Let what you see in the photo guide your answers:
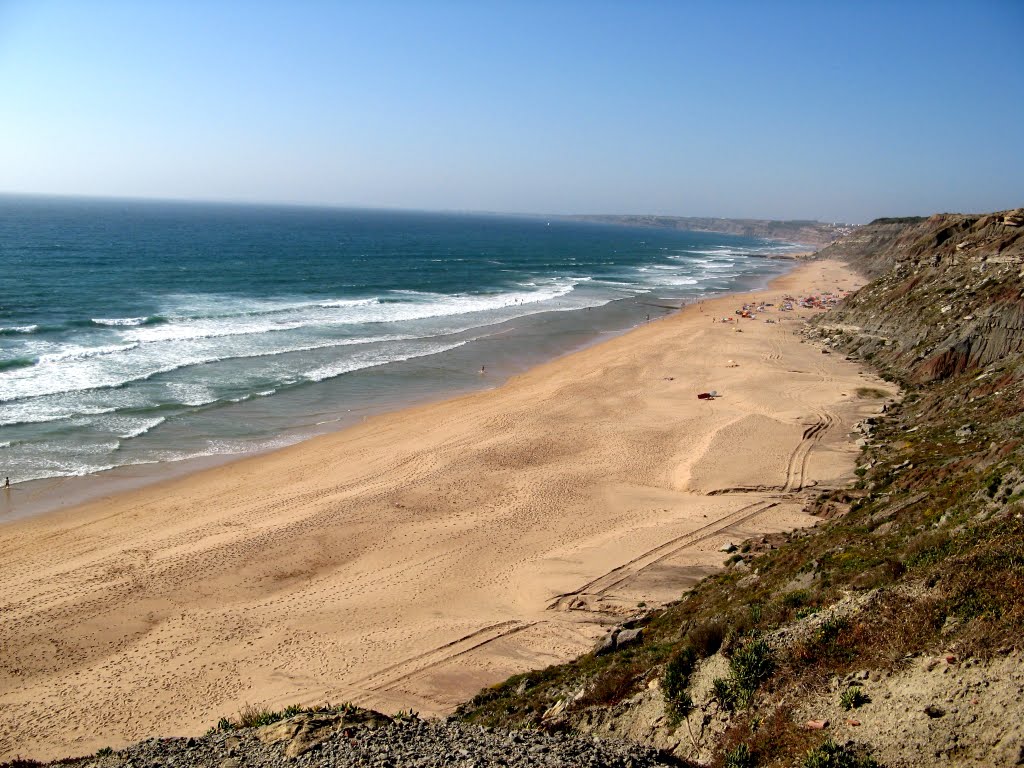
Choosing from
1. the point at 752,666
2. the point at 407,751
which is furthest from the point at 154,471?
the point at 752,666

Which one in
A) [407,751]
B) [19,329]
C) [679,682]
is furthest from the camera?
[19,329]

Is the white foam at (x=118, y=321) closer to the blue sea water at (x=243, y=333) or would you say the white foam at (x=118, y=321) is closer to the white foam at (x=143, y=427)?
the blue sea water at (x=243, y=333)

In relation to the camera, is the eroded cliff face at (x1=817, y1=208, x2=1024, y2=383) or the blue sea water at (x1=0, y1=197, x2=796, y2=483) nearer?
the blue sea water at (x1=0, y1=197, x2=796, y2=483)

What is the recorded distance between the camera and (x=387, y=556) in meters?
18.5

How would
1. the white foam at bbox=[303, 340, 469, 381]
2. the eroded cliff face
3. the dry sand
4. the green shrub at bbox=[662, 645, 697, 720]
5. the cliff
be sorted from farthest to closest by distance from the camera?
the white foam at bbox=[303, 340, 469, 381] → the eroded cliff face → the dry sand → the green shrub at bbox=[662, 645, 697, 720] → the cliff

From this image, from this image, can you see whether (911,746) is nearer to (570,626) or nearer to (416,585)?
(570,626)

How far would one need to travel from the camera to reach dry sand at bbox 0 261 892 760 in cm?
1349

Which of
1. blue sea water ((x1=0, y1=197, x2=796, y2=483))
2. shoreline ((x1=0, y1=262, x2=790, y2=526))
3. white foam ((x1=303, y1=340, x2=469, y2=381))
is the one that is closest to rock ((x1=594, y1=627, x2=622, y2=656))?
shoreline ((x1=0, y1=262, x2=790, y2=526))

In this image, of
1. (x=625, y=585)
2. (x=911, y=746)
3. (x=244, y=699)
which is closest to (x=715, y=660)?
(x=911, y=746)

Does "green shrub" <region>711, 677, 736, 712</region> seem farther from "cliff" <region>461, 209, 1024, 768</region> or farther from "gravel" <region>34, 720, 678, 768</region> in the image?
"gravel" <region>34, 720, 678, 768</region>

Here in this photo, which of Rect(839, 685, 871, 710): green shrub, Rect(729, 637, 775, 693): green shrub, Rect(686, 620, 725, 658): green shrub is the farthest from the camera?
Rect(686, 620, 725, 658): green shrub

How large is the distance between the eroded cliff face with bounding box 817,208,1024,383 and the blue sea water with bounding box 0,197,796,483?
1880cm

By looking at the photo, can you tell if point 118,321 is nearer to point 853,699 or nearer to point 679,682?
point 679,682

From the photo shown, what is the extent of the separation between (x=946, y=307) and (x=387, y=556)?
3223cm
